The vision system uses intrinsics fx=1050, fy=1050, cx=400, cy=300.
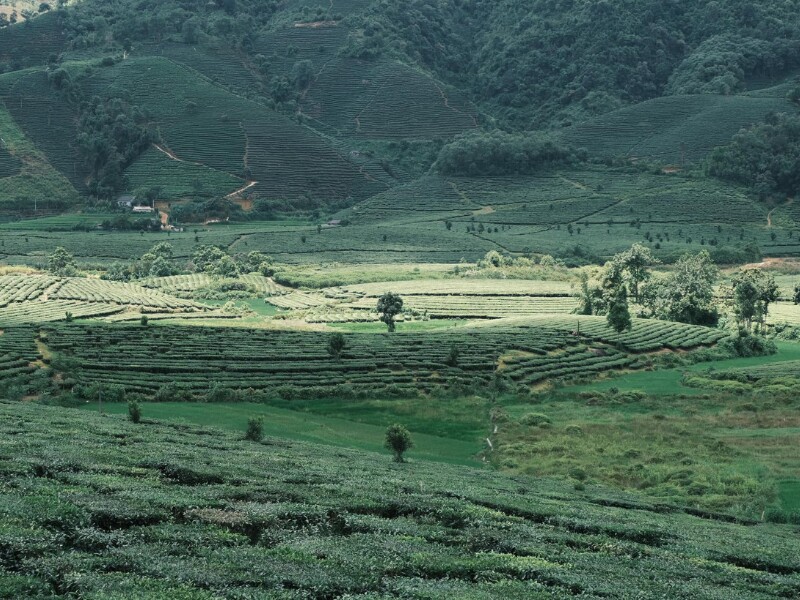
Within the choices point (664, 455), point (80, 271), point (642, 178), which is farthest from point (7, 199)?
point (664, 455)

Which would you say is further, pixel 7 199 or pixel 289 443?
pixel 7 199

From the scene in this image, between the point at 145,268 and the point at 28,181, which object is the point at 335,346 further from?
the point at 28,181

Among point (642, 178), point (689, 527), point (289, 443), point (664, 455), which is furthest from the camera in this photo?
point (642, 178)

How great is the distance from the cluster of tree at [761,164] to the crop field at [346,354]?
333 ft

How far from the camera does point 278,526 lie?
24219 millimetres

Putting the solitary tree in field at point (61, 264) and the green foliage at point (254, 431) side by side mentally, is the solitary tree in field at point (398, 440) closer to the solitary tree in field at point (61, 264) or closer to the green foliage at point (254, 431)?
the green foliage at point (254, 431)

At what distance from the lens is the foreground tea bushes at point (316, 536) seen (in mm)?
19422

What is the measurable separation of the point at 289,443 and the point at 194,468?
16.1 metres

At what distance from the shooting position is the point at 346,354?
7600cm

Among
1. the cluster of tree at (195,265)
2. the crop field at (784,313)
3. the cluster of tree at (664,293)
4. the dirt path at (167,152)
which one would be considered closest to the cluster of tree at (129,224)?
the cluster of tree at (195,265)

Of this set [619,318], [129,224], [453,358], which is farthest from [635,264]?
[129,224]

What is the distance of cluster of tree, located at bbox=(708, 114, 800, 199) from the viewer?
186875 mm

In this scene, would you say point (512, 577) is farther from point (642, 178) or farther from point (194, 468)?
point (642, 178)

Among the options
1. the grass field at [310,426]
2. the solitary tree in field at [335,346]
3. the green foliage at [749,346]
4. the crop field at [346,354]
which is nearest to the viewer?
the grass field at [310,426]
